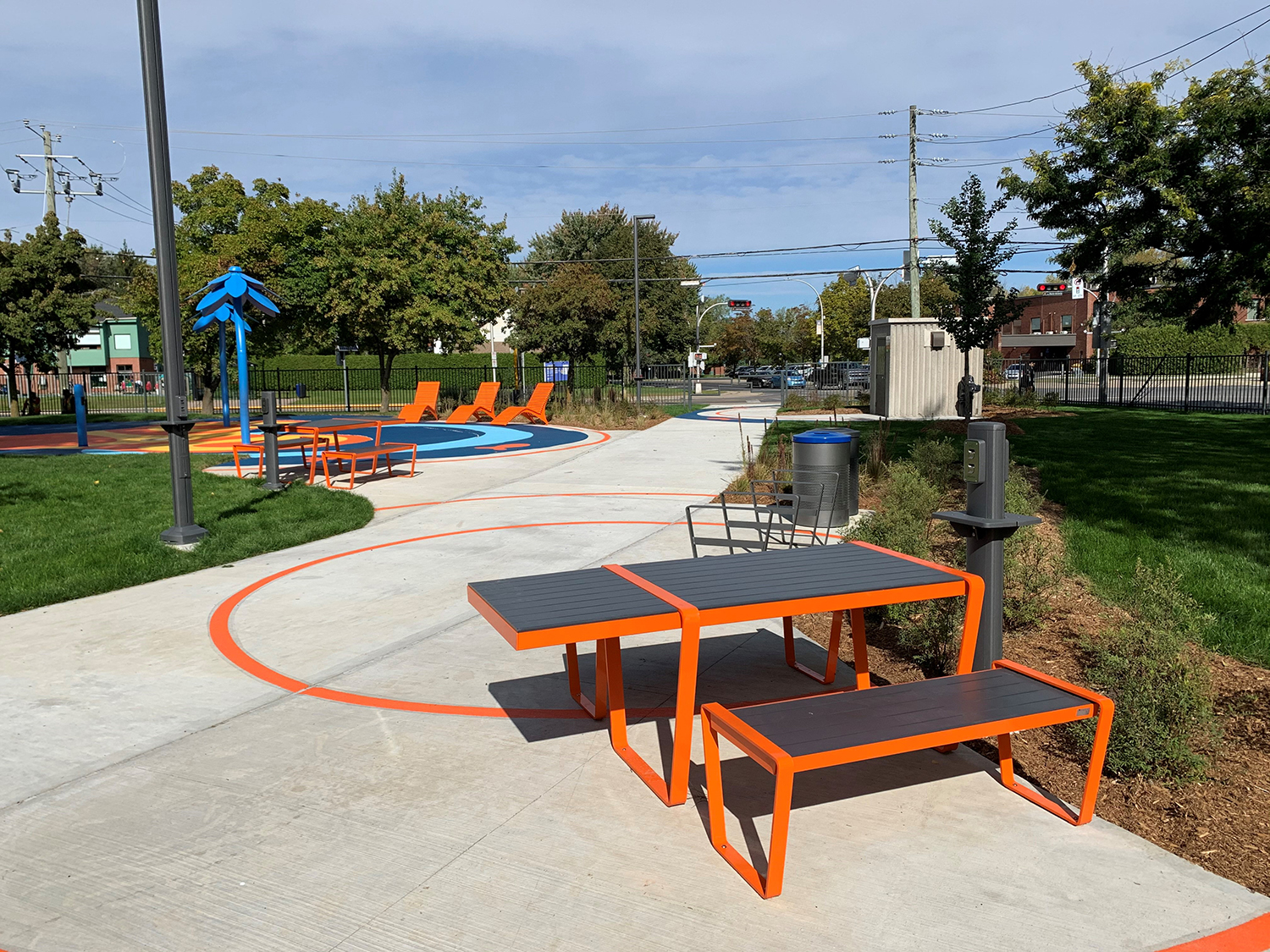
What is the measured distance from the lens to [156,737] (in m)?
4.65

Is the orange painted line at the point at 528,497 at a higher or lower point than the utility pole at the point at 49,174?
lower

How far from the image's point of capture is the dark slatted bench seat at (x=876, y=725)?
10.5ft

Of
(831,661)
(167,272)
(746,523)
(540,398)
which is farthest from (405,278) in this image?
(831,661)

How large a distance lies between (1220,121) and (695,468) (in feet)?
47.3

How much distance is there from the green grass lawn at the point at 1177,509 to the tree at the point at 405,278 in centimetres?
1848

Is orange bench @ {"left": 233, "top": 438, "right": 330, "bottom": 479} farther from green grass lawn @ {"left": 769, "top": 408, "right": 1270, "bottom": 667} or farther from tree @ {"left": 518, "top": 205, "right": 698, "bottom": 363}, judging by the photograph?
tree @ {"left": 518, "top": 205, "right": 698, "bottom": 363}

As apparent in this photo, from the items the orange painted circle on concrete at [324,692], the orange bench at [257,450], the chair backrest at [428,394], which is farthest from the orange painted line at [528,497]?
the chair backrest at [428,394]

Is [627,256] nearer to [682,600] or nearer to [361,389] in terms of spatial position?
[361,389]

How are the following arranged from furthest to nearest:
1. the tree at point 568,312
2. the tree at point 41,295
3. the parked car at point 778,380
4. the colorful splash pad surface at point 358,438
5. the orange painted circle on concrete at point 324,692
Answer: the parked car at point 778,380, the tree at point 568,312, the tree at point 41,295, the colorful splash pad surface at point 358,438, the orange painted circle on concrete at point 324,692

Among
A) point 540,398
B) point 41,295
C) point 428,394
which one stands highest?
point 41,295

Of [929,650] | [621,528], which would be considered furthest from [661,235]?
[929,650]

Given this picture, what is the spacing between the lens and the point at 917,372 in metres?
27.2

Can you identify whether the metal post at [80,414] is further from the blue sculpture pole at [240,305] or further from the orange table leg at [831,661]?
the orange table leg at [831,661]

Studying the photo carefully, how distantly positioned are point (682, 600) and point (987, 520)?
1558 mm
